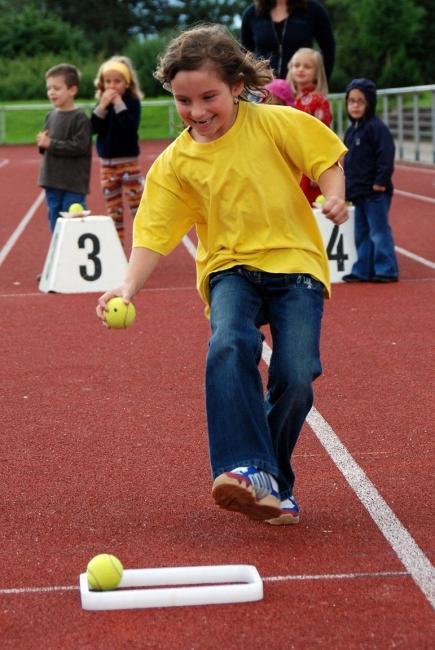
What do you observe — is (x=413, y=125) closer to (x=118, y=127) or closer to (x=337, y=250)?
(x=118, y=127)

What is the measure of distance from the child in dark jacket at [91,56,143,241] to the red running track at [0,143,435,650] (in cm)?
233

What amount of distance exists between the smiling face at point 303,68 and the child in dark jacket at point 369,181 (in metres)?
0.65

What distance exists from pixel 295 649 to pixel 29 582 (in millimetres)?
994

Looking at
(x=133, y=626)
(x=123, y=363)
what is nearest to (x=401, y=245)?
(x=123, y=363)

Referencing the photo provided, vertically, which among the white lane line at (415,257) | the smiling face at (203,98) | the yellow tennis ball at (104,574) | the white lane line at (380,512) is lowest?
the white lane line at (415,257)

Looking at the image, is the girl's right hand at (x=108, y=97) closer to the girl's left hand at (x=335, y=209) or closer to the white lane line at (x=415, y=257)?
the white lane line at (x=415, y=257)

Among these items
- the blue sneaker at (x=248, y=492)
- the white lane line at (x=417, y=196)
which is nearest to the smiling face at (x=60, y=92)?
the blue sneaker at (x=248, y=492)

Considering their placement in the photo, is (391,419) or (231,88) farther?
(391,419)

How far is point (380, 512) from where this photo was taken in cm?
486

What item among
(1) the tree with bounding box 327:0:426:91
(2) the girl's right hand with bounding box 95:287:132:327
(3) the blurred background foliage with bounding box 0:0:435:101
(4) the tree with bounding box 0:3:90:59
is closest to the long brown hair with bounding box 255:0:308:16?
(2) the girl's right hand with bounding box 95:287:132:327

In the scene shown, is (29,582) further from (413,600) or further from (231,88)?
(231,88)

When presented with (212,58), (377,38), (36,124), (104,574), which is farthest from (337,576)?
(377,38)

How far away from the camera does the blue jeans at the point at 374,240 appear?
10.9m

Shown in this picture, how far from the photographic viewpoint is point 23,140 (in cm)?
4416
